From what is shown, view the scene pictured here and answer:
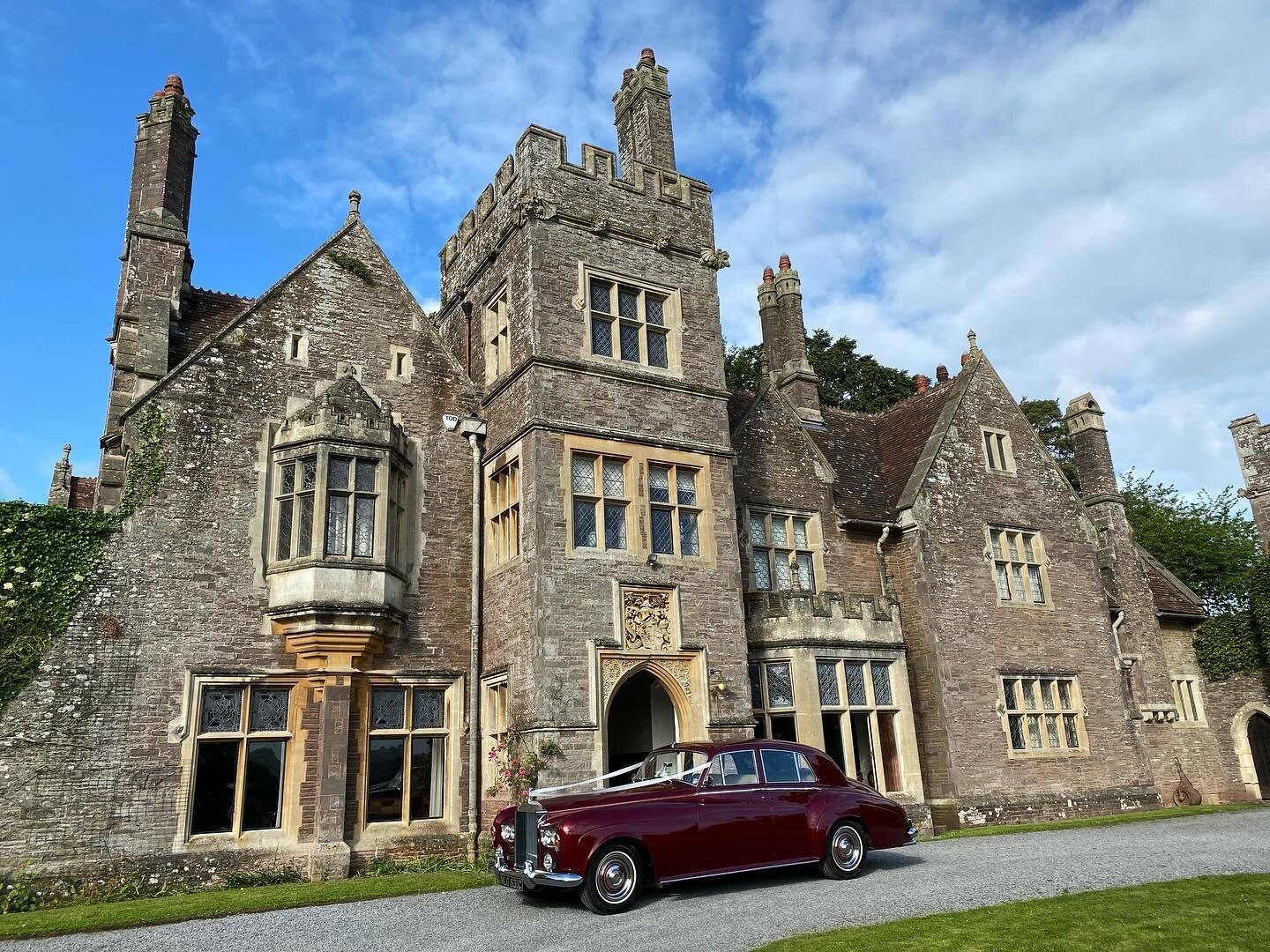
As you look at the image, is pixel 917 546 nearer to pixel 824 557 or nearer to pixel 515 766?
pixel 824 557

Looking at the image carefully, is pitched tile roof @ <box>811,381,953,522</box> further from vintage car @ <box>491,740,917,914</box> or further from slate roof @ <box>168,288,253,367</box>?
slate roof @ <box>168,288,253,367</box>

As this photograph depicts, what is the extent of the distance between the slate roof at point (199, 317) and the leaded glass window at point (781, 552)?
10.6 m

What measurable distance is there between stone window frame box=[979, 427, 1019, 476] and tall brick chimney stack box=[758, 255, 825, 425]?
383 cm

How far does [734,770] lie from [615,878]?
6.45ft

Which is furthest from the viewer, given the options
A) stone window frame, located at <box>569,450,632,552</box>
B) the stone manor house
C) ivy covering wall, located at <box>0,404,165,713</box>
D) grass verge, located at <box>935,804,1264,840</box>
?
grass verge, located at <box>935,804,1264,840</box>

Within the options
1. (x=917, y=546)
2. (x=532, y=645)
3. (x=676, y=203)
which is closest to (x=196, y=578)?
(x=532, y=645)

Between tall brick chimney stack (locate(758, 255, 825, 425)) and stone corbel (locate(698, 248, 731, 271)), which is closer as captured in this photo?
stone corbel (locate(698, 248, 731, 271))

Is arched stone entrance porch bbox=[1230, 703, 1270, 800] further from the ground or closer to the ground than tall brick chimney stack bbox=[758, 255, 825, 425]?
closer to the ground

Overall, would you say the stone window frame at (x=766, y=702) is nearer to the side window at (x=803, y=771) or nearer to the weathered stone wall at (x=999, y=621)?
the weathered stone wall at (x=999, y=621)

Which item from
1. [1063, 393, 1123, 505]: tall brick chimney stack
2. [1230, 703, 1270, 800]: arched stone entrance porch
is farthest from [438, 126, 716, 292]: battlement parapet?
[1230, 703, 1270, 800]: arched stone entrance porch

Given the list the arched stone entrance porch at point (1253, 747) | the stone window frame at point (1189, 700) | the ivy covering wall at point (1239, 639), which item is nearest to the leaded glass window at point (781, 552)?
the stone window frame at point (1189, 700)

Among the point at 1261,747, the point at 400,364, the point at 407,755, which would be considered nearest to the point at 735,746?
the point at 407,755

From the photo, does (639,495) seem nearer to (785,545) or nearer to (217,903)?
A: (785,545)

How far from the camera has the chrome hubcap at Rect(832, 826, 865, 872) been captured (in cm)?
1088
